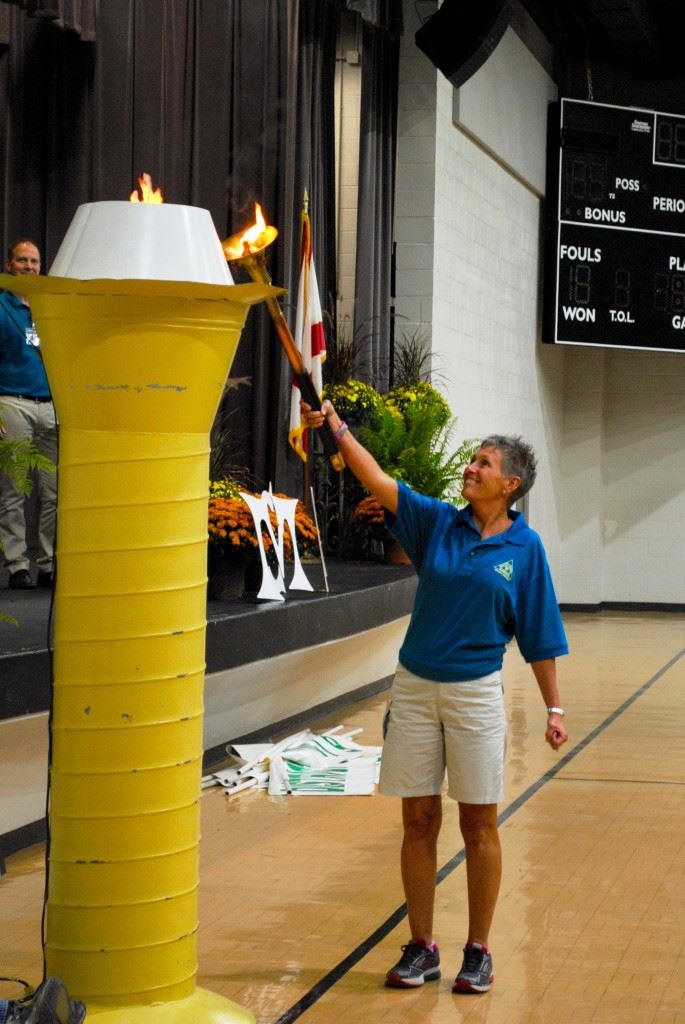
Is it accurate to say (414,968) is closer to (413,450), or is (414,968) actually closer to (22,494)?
(22,494)

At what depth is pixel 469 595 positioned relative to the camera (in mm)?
4098

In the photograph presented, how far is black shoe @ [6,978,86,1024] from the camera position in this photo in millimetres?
2957

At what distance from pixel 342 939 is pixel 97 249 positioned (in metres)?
→ 2.31

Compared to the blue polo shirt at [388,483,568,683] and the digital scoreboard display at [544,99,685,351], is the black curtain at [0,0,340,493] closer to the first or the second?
the digital scoreboard display at [544,99,685,351]

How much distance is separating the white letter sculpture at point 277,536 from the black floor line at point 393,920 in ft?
5.44

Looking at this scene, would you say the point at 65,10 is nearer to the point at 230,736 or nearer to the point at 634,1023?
the point at 230,736

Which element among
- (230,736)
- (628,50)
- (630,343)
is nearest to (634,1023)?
(230,736)

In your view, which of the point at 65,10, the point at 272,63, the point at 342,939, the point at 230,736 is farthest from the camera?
the point at 272,63

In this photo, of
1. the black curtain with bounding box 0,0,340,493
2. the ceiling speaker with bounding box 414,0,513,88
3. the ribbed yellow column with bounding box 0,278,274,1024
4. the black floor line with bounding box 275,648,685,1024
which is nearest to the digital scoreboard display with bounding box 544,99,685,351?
the ceiling speaker with bounding box 414,0,513,88

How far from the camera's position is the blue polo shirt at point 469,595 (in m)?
4.09

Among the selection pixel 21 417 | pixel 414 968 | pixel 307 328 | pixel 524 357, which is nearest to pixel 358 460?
pixel 414 968

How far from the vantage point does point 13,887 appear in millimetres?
5102

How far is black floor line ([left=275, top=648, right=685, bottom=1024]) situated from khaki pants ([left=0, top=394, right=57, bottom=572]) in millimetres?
2568

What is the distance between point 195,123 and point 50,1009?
8088mm
